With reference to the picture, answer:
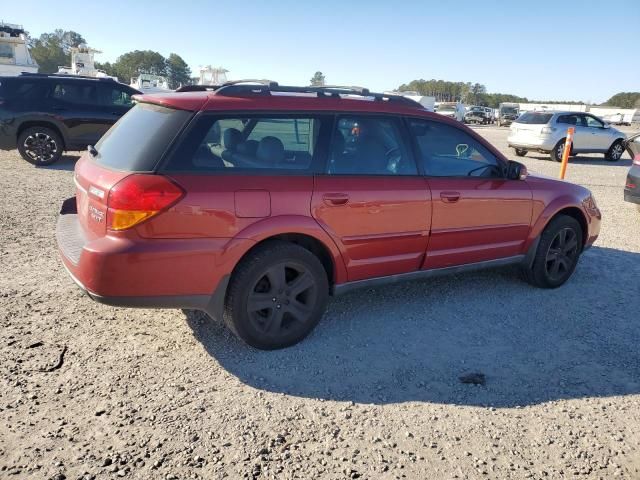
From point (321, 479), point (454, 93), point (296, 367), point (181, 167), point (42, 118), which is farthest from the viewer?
point (454, 93)

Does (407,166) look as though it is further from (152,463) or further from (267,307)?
(152,463)

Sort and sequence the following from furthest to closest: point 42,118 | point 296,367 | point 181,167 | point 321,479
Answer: point 42,118
point 296,367
point 181,167
point 321,479

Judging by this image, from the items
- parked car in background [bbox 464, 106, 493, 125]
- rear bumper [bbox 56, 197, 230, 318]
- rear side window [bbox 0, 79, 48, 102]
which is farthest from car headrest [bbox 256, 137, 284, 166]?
parked car in background [bbox 464, 106, 493, 125]

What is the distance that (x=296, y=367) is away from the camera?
3332 millimetres

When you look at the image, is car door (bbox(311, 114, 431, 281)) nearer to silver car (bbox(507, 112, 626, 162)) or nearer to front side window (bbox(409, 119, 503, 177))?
front side window (bbox(409, 119, 503, 177))

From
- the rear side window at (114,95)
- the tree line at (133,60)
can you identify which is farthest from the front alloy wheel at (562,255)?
the tree line at (133,60)

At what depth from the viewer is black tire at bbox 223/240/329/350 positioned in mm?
3293

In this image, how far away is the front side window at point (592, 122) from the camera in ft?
54.9

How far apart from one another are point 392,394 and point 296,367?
659 mm

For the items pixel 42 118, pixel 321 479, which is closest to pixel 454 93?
pixel 42 118

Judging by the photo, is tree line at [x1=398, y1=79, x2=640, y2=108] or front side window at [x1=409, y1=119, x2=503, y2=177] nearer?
front side window at [x1=409, y1=119, x2=503, y2=177]

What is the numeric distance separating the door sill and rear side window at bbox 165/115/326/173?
0.94 meters

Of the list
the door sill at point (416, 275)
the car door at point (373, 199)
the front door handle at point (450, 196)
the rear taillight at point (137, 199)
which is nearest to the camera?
the rear taillight at point (137, 199)

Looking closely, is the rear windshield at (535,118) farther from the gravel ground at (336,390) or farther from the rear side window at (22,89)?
the rear side window at (22,89)
